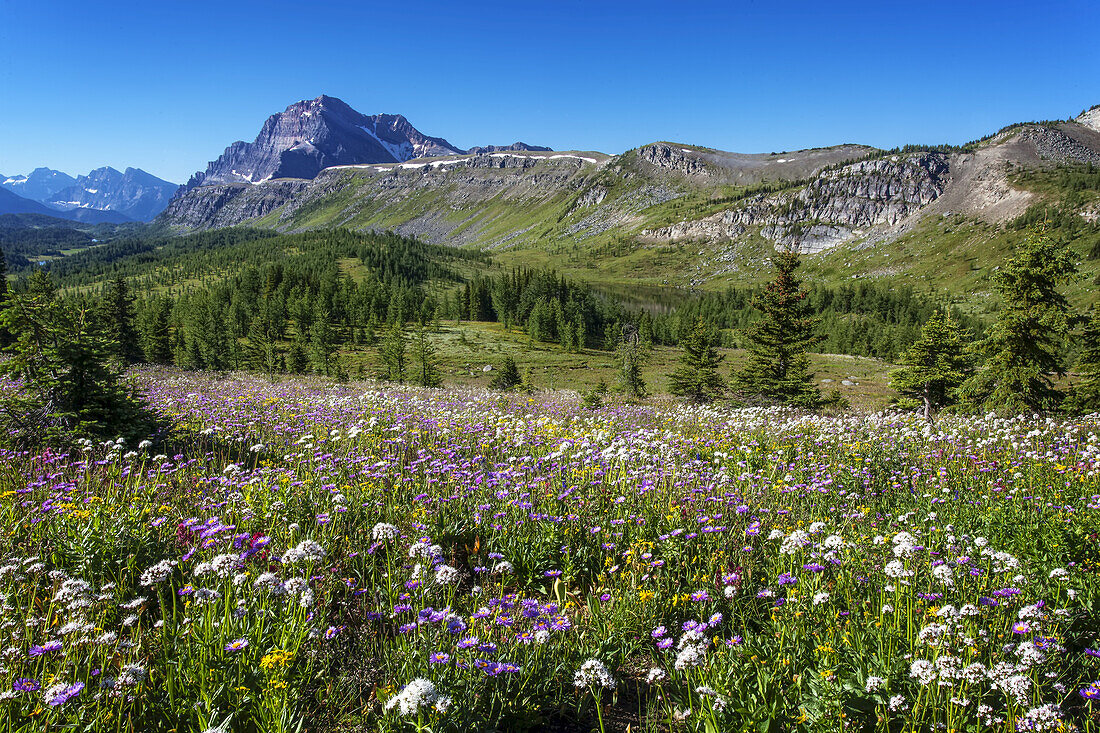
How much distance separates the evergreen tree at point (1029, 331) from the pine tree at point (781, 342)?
8540 mm

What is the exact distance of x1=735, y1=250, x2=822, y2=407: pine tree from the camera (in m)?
26.3

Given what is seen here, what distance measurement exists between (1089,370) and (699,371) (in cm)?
1874

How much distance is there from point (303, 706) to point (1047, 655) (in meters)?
4.91

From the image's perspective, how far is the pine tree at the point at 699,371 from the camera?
34.3 meters

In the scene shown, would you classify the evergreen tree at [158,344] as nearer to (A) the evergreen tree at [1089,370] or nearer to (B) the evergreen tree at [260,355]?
(B) the evergreen tree at [260,355]

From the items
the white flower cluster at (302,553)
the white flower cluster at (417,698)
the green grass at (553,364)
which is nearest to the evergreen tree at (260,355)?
the green grass at (553,364)

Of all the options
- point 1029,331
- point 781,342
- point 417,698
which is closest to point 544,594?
point 417,698

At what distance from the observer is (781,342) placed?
26844mm

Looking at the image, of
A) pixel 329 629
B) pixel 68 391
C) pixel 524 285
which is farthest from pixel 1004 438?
pixel 524 285

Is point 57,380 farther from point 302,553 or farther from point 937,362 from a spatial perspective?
point 937,362

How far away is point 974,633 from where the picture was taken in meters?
3.46

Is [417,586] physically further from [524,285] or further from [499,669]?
[524,285]

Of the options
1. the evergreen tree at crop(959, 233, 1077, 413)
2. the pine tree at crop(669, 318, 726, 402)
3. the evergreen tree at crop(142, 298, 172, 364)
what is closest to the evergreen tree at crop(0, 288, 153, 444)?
the evergreen tree at crop(959, 233, 1077, 413)

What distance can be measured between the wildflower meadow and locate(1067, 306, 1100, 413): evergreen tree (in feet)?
49.7
